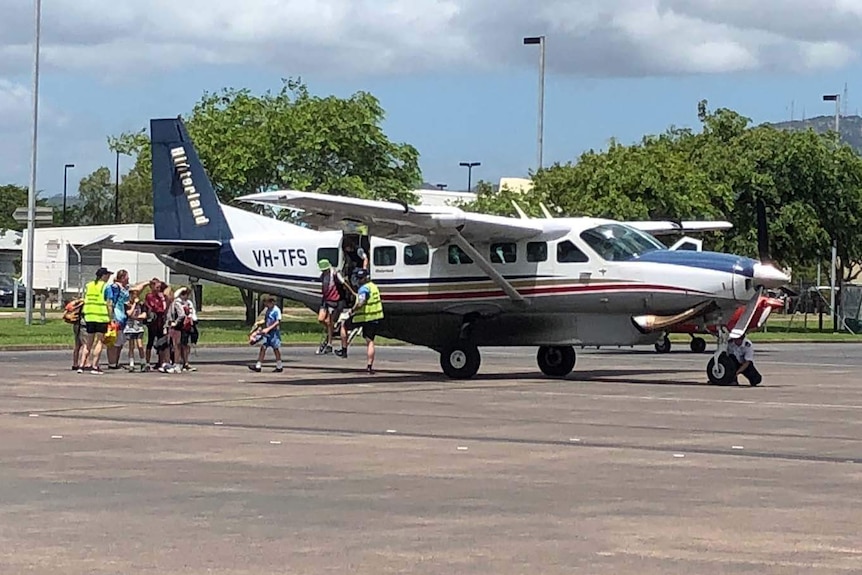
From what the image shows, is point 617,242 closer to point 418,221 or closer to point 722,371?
point 722,371

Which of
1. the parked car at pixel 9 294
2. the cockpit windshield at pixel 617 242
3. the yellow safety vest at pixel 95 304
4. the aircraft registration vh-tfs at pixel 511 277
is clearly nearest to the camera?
the aircraft registration vh-tfs at pixel 511 277

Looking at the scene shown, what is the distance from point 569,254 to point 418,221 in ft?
8.07

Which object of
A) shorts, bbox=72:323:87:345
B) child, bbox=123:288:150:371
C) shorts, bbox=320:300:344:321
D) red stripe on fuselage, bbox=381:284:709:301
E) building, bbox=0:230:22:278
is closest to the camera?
red stripe on fuselage, bbox=381:284:709:301

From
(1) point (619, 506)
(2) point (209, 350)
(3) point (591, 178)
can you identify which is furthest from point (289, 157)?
(1) point (619, 506)

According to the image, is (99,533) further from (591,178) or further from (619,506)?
(591,178)

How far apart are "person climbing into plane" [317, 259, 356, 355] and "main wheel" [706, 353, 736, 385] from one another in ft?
20.3

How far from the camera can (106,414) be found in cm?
1747

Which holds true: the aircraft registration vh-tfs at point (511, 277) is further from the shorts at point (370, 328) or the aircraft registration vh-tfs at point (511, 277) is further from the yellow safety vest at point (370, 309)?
the yellow safety vest at point (370, 309)

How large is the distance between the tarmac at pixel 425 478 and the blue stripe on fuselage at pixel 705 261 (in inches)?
69.9

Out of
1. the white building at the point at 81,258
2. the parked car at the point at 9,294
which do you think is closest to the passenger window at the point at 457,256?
the white building at the point at 81,258

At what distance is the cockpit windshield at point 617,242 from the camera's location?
78.5 ft

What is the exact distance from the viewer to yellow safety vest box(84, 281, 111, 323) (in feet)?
80.6

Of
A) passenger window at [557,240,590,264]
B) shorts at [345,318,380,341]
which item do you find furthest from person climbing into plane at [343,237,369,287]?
passenger window at [557,240,590,264]

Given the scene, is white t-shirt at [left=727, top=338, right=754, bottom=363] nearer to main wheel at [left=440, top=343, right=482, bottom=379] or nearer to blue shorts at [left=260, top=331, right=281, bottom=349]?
main wheel at [left=440, top=343, right=482, bottom=379]
